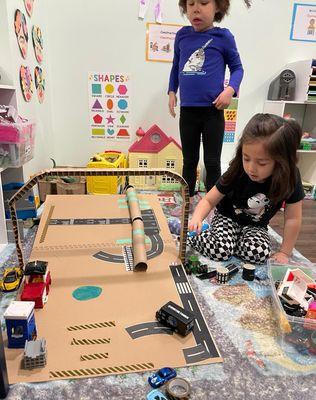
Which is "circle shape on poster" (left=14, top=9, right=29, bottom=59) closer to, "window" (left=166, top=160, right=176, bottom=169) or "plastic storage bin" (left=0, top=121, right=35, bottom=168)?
"plastic storage bin" (left=0, top=121, right=35, bottom=168)

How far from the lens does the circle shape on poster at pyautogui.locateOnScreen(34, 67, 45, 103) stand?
1631mm

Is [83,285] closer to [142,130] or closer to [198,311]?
[198,311]

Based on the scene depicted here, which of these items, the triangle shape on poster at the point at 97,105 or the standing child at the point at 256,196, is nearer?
the standing child at the point at 256,196

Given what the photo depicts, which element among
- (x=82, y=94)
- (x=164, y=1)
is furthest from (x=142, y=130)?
(x=164, y=1)

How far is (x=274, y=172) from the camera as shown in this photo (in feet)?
3.17

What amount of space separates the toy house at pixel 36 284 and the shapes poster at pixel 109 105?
4.56ft

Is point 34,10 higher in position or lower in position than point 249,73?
higher

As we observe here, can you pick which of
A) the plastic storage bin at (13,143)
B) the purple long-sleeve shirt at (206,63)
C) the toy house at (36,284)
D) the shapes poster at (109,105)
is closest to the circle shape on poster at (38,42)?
the shapes poster at (109,105)

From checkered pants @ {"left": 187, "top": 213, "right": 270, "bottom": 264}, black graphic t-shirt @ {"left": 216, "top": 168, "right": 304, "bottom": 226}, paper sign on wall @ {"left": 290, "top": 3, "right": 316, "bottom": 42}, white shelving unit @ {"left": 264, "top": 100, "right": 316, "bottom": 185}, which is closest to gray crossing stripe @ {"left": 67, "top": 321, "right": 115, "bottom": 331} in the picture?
checkered pants @ {"left": 187, "top": 213, "right": 270, "bottom": 264}

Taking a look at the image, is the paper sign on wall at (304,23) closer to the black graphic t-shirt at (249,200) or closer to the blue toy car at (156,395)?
the black graphic t-shirt at (249,200)

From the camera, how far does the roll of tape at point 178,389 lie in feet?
1.84

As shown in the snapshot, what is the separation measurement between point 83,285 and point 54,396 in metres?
0.30

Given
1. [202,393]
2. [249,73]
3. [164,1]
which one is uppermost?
[164,1]

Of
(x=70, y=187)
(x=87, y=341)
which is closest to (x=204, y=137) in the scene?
(x=70, y=187)
